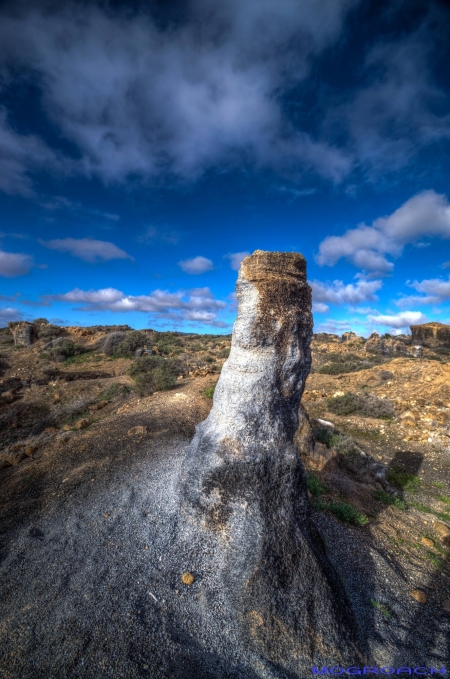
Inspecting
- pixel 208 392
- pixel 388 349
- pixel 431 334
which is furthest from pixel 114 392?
pixel 431 334

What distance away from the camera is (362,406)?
1379 centimetres

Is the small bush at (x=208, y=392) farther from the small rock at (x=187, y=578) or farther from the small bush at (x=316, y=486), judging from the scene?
the small rock at (x=187, y=578)

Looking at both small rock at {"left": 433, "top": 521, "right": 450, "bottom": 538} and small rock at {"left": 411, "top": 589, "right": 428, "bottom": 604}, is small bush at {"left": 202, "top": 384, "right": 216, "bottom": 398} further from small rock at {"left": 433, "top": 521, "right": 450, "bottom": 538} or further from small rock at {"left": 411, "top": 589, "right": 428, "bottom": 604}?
small rock at {"left": 411, "top": 589, "right": 428, "bottom": 604}

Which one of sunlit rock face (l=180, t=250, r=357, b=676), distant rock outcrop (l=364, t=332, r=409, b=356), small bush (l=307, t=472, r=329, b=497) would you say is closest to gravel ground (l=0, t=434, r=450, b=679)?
sunlit rock face (l=180, t=250, r=357, b=676)

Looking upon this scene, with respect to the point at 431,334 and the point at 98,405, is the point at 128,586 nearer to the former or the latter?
the point at 98,405

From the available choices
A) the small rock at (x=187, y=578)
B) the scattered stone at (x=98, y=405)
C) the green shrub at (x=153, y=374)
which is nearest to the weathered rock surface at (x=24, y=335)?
the green shrub at (x=153, y=374)

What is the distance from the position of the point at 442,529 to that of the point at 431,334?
1666 inches

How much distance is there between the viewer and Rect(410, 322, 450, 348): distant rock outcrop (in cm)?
3975

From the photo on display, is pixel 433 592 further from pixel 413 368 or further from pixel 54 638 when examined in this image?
pixel 413 368

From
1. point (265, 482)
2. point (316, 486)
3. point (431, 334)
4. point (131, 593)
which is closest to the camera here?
point (131, 593)

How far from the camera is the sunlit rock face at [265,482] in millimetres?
3346

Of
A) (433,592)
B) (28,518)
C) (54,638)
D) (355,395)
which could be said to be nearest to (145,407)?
(28,518)

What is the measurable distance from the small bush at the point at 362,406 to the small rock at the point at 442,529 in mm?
7059

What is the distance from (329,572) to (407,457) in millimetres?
7963
